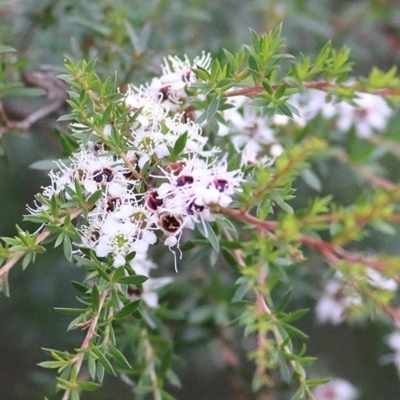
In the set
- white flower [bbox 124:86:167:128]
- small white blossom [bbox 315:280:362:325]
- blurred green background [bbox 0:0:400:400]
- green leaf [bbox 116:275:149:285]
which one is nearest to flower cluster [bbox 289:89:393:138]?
blurred green background [bbox 0:0:400:400]

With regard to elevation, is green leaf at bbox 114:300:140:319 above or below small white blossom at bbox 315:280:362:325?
above

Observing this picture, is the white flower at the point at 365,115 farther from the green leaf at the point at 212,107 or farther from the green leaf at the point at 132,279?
the green leaf at the point at 132,279

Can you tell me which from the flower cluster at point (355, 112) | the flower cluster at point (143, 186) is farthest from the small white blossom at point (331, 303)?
the flower cluster at point (143, 186)

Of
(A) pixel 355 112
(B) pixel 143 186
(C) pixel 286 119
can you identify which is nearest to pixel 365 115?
(A) pixel 355 112

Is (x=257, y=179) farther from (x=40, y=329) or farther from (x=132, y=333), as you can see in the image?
(x=40, y=329)

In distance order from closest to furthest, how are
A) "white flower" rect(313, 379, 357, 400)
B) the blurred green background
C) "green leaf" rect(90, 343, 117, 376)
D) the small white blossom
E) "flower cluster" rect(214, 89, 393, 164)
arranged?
1. "green leaf" rect(90, 343, 117, 376)
2. "flower cluster" rect(214, 89, 393, 164)
3. the blurred green background
4. the small white blossom
5. "white flower" rect(313, 379, 357, 400)

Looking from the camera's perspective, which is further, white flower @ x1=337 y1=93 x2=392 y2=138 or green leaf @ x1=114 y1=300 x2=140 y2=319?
white flower @ x1=337 y1=93 x2=392 y2=138

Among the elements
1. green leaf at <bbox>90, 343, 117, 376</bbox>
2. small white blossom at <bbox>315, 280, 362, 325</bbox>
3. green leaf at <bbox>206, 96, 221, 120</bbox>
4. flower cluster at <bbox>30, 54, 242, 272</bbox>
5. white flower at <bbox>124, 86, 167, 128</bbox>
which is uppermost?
green leaf at <bbox>206, 96, 221, 120</bbox>

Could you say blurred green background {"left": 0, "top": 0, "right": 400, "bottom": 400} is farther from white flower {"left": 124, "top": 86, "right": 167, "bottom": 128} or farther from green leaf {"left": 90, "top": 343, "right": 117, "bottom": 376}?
green leaf {"left": 90, "top": 343, "right": 117, "bottom": 376}
